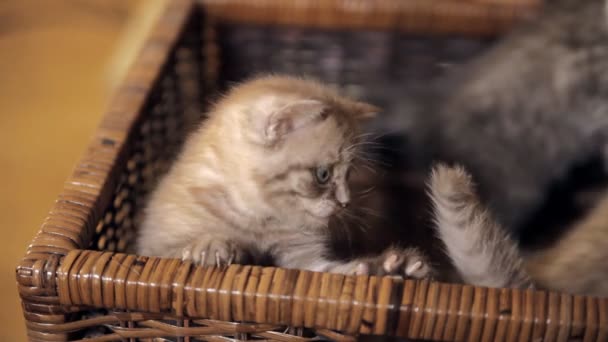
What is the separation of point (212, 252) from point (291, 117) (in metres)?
0.20

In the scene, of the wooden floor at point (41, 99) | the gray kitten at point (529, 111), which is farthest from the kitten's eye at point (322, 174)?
the wooden floor at point (41, 99)

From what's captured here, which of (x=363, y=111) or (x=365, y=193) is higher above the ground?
(x=363, y=111)

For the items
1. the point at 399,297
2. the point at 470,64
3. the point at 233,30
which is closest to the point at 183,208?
the point at 399,297

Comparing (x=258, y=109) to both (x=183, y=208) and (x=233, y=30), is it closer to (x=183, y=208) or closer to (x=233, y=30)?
(x=183, y=208)

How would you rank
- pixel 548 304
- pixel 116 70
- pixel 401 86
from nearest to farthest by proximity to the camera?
pixel 548 304, pixel 401 86, pixel 116 70

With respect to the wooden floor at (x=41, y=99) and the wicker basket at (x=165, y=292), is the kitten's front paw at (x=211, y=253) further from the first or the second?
the wooden floor at (x=41, y=99)

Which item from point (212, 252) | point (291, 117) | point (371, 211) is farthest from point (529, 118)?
point (212, 252)

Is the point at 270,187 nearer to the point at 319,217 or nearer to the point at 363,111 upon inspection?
the point at 319,217

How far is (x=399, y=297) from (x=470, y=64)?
3.10ft

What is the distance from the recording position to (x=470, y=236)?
2.89 ft

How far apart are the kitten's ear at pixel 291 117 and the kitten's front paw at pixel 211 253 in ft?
0.51

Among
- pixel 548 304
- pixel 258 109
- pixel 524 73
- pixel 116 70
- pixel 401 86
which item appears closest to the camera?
pixel 548 304

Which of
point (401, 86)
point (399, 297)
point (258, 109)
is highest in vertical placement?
point (401, 86)

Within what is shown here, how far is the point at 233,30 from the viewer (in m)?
1.63
